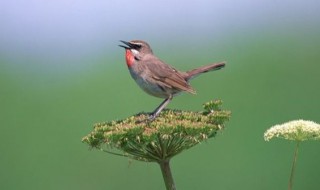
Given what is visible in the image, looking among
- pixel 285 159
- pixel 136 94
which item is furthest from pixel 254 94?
pixel 285 159

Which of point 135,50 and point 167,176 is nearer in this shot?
point 167,176

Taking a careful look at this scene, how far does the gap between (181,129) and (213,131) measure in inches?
10.0

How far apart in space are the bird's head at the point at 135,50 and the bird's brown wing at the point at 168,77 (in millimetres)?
149

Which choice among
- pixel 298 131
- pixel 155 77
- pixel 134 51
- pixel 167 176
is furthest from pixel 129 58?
pixel 298 131

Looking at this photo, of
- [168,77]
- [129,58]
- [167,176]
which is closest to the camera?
[167,176]

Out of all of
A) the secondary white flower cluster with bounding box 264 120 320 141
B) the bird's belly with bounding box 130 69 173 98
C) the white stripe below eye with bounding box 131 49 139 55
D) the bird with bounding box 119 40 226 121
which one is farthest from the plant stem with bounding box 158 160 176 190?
the white stripe below eye with bounding box 131 49 139 55

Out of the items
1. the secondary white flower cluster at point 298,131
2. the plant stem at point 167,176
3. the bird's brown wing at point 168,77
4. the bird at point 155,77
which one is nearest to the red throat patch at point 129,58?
the bird at point 155,77

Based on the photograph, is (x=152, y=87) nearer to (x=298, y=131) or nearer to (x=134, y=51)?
(x=134, y=51)

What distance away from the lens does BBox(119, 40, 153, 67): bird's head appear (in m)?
7.41

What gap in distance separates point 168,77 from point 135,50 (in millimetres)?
549

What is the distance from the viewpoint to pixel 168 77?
7168 mm

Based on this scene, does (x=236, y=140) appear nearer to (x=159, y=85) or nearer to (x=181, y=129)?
(x=159, y=85)

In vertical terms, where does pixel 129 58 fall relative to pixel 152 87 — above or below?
above

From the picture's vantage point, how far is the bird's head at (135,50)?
24.3 ft
